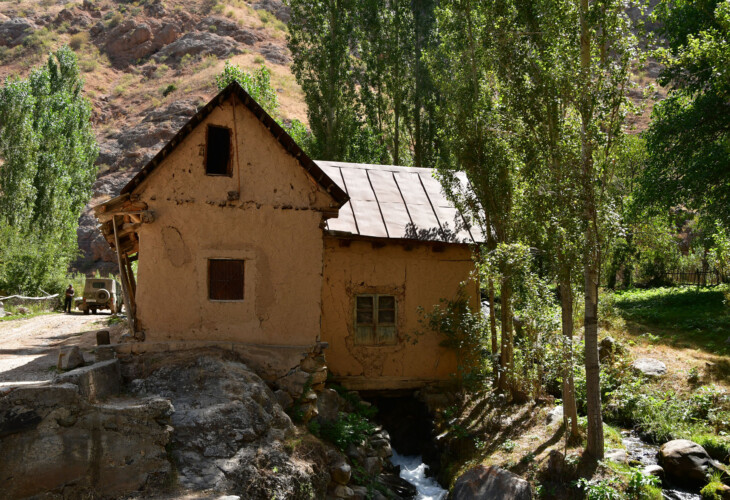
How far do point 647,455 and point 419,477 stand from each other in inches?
177

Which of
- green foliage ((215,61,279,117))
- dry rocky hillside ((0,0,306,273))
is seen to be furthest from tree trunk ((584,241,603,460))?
dry rocky hillside ((0,0,306,273))

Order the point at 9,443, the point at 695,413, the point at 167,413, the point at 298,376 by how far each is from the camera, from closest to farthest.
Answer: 1. the point at 9,443
2. the point at 167,413
3. the point at 298,376
4. the point at 695,413

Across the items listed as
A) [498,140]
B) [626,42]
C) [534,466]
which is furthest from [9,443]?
[626,42]

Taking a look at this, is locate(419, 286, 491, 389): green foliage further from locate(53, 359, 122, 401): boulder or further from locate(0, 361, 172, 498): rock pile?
locate(0, 361, 172, 498): rock pile

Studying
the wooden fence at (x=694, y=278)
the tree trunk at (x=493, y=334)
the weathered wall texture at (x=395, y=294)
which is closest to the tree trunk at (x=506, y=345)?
the tree trunk at (x=493, y=334)

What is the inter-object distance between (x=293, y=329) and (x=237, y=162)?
3342 mm

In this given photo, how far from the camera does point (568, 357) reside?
31.7ft

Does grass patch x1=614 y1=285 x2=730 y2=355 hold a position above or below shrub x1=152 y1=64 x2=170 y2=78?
below

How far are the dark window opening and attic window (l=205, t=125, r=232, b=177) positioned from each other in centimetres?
170

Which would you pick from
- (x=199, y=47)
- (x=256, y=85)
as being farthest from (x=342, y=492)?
(x=199, y=47)

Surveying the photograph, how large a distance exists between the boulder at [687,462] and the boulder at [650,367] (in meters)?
3.52

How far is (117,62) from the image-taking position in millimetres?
66000

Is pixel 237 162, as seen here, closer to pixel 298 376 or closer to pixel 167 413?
pixel 298 376

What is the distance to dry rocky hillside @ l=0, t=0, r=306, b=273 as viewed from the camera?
52375 mm
